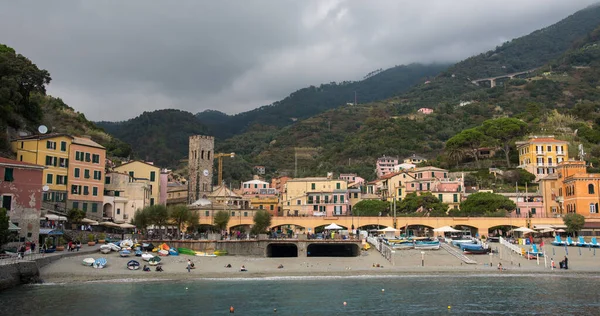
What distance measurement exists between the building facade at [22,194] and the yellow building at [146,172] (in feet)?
86.1

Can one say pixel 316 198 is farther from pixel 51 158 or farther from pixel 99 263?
pixel 99 263

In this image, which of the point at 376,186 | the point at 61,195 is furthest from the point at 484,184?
the point at 61,195

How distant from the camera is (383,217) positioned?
72.9 metres

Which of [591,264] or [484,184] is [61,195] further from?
[484,184]

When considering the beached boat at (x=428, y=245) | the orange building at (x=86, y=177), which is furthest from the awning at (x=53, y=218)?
the beached boat at (x=428, y=245)

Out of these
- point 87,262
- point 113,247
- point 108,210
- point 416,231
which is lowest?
point 87,262

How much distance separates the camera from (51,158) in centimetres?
6044

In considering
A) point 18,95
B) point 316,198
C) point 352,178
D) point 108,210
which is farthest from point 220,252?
point 352,178

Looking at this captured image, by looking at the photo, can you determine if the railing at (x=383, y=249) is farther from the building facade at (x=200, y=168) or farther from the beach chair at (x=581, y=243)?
the building facade at (x=200, y=168)

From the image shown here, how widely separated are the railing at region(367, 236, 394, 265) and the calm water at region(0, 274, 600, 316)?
28.6 ft

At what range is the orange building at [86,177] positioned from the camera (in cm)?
6250

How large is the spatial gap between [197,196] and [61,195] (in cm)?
3684

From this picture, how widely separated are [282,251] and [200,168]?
3191cm

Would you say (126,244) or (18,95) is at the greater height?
(18,95)
